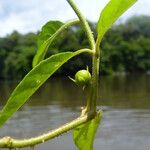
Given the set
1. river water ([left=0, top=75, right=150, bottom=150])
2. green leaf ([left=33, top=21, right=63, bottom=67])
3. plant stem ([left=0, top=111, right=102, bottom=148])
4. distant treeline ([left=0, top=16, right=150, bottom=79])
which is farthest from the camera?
distant treeline ([left=0, top=16, right=150, bottom=79])

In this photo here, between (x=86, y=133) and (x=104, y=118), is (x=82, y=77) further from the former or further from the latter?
(x=104, y=118)

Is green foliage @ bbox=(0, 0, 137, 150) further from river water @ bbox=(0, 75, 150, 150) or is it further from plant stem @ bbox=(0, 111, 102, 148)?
river water @ bbox=(0, 75, 150, 150)

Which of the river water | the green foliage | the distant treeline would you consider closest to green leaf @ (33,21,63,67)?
the green foliage

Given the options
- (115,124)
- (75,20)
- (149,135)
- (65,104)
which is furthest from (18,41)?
(75,20)

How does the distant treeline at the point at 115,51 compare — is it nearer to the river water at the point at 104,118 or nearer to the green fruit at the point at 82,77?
the river water at the point at 104,118

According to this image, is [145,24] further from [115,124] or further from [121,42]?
[115,124]
